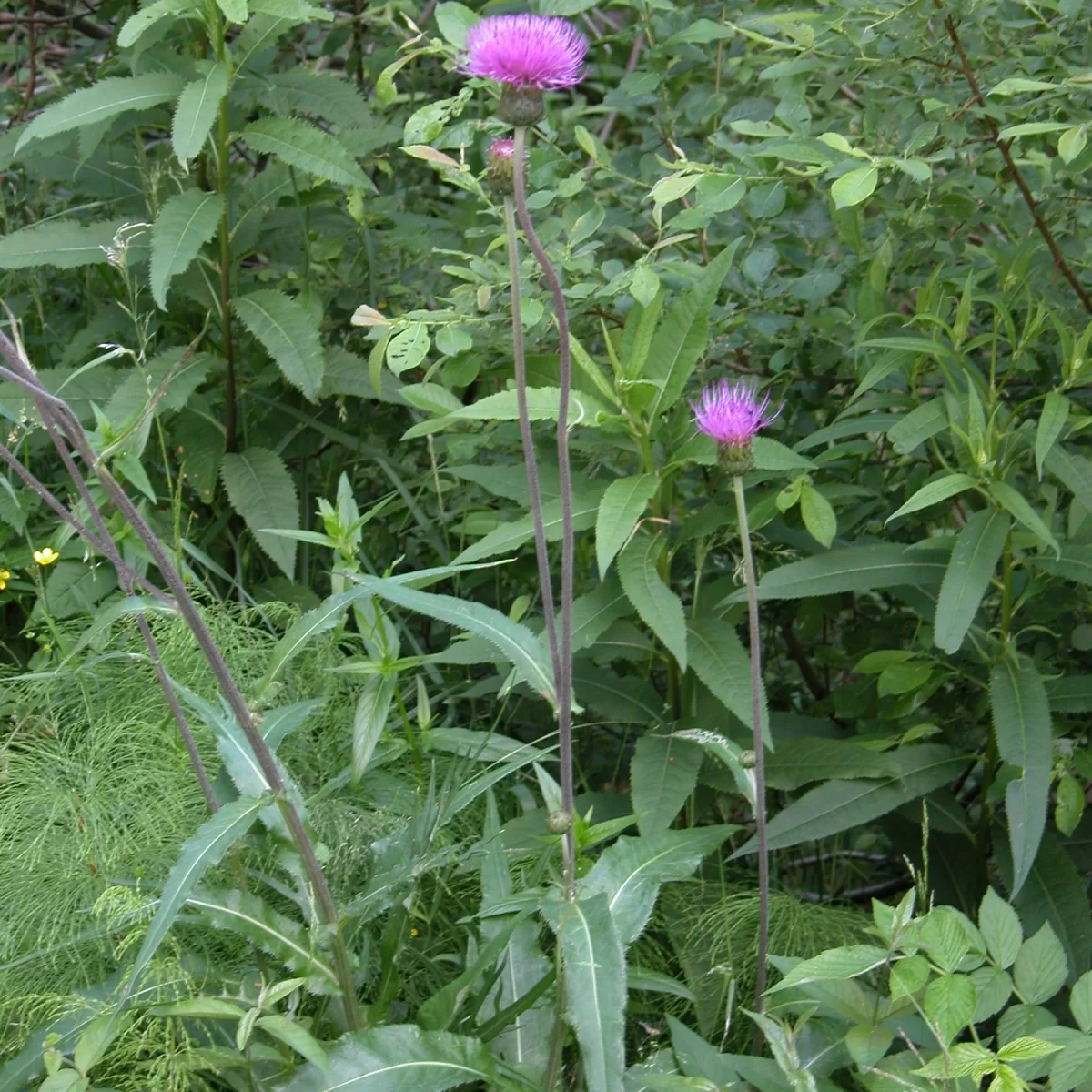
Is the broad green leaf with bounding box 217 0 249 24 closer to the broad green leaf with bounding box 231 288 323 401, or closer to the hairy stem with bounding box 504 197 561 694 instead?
the broad green leaf with bounding box 231 288 323 401

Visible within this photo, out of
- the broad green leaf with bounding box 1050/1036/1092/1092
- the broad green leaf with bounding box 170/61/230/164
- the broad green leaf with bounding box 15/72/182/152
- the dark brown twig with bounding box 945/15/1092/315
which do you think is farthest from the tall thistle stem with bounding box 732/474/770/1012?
the broad green leaf with bounding box 15/72/182/152

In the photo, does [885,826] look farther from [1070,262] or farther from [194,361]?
→ [194,361]

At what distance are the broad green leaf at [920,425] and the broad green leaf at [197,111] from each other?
4.37ft

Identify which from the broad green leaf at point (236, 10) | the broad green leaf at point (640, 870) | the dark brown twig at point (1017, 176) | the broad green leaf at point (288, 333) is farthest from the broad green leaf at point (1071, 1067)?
the broad green leaf at point (236, 10)

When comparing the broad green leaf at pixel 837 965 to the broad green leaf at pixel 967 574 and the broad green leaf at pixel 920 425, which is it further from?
the broad green leaf at pixel 920 425

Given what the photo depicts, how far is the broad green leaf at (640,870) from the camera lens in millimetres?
1555

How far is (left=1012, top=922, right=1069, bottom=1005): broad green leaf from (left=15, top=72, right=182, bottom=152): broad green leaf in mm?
2136

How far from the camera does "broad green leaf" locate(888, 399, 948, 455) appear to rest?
78.8 inches

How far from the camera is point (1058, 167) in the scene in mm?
2141

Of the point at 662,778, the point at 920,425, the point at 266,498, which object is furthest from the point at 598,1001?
the point at 266,498

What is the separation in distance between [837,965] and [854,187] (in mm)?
1067

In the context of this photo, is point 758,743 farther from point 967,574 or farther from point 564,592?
point 967,574

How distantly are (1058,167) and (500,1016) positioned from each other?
162 cm

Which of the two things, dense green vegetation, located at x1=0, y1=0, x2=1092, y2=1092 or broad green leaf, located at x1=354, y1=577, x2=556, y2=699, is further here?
dense green vegetation, located at x1=0, y1=0, x2=1092, y2=1092
